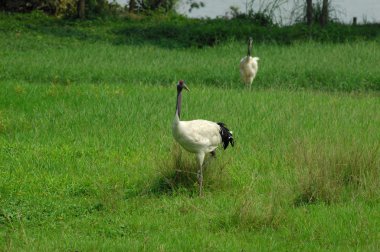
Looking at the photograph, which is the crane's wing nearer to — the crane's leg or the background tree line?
the crane's leg

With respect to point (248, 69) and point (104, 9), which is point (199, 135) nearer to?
point (248, 69)

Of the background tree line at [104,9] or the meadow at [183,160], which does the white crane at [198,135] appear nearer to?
the meadow at [183,160]

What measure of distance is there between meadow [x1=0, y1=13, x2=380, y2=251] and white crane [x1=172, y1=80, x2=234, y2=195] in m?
0.24

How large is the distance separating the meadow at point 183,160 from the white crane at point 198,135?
24cm

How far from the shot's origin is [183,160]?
8961 mm

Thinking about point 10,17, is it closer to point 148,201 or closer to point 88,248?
point 148,201

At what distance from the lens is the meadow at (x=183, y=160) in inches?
288

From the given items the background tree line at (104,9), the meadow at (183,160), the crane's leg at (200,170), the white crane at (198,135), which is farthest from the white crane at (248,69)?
the background tree line at (104,9)

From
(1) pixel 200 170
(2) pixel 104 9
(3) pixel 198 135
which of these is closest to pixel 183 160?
(1) pixel 200 170

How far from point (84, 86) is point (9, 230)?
720cm

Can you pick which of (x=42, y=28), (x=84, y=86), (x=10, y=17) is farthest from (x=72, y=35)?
(x=84, y=86)

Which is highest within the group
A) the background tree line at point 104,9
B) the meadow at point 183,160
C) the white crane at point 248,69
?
the background tree line at point 104,9

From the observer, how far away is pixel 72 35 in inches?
841

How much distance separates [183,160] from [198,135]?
1.71ft
